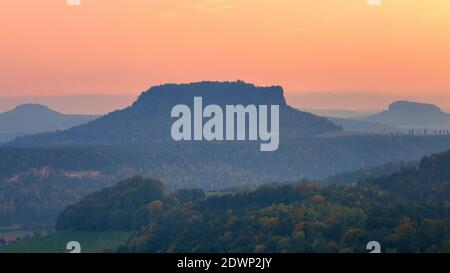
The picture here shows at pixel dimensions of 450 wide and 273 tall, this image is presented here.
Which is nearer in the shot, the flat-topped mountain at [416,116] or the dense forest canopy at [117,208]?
the dense forest canopy at [117,208]

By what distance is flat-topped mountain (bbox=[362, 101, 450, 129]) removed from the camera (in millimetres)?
138500

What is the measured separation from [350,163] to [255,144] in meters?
19.3

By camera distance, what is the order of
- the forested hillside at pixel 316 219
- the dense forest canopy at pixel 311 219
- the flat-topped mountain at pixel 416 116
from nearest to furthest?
the forested hillside at pixel 316 219, the dense forest canopy at pixel 311 219, the flat-topped mountain at pixel 416 116

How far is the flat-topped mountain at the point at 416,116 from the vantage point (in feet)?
454

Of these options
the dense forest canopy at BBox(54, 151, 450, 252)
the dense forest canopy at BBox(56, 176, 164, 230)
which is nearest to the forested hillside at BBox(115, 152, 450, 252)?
the dense forest canopy at BBox(54, 151, 450, 252)

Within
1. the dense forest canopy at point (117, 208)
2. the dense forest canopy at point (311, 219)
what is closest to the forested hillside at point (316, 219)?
the dense forest canopy at point (311, 219)

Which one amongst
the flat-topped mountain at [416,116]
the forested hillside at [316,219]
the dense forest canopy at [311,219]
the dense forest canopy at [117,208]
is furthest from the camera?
the flat-topped mountain at [416,116]

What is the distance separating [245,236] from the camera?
2623 inches

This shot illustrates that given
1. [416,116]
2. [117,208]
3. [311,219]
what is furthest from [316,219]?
[416,116]

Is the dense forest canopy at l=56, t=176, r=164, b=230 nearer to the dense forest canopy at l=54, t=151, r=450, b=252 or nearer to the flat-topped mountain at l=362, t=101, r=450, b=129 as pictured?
the dense forest canopy at l=54, t=151, r=450, b=252

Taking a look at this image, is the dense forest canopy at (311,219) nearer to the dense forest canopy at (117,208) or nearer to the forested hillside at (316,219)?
the forested hillside at (316,219)

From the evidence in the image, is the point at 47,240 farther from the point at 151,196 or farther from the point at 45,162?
the point at 45,162

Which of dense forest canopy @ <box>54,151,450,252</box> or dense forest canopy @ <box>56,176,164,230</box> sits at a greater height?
dense forest canopy @ <box>54,151,450,252</box>
